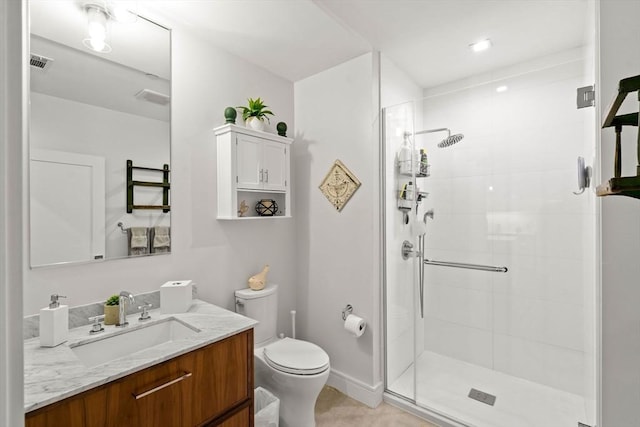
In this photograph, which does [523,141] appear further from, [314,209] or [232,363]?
[232,363]

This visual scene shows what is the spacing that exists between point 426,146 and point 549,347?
167 centimetres

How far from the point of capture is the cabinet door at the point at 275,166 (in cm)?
221

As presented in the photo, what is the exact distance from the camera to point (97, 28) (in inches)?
61.1

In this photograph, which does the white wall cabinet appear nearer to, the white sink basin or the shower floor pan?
the white sink basin

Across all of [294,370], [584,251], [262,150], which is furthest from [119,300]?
[584,251]

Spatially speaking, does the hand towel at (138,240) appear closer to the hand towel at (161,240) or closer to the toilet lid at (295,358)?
the hand towel at (161,240)

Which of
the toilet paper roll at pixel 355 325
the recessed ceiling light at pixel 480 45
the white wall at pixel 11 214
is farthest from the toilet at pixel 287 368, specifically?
the recessed ceiling light at pixel 480 45

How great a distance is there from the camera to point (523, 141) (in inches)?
85.9

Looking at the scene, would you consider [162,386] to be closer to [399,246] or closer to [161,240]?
[161,240]

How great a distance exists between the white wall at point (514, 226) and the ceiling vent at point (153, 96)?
5.83ft

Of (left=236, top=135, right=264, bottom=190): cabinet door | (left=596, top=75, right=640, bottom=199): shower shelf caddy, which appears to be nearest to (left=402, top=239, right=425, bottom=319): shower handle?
(left=236, top=135, right=264, bottom=190): cabinet door

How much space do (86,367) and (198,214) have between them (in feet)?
3.30

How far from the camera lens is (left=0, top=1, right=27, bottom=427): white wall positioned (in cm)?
36

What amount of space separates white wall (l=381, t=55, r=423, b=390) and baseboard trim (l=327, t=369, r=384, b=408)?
0.45 feet
